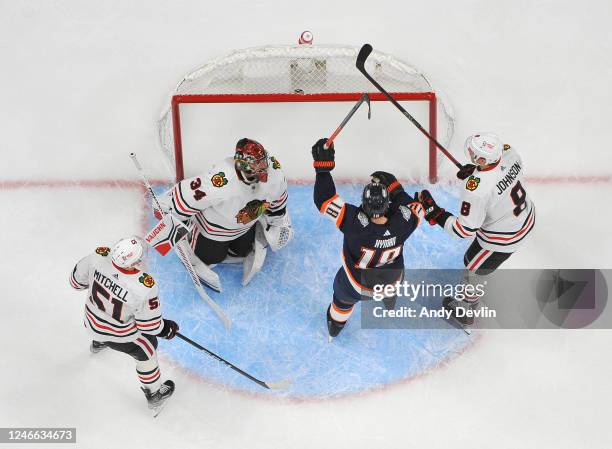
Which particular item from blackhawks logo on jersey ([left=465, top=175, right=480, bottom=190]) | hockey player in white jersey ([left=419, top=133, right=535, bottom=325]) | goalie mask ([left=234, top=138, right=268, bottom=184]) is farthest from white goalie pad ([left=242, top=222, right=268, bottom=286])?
blackhawks logo on jersey ([left=465, top=175, right=480, bottom=190])

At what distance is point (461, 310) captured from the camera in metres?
4.17

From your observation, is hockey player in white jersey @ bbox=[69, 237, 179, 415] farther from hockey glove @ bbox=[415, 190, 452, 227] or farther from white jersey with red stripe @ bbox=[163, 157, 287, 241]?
hockey glove @ bbox=[415, 190, 452, 227]

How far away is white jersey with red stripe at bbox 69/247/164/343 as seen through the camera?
336cm

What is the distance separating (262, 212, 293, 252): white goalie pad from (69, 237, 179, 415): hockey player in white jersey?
0.79m

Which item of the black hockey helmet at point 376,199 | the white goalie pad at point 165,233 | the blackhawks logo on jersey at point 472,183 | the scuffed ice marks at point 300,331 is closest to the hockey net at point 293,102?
the scuffed ice marks at point 300,331

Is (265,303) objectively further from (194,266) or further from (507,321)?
(507,321)

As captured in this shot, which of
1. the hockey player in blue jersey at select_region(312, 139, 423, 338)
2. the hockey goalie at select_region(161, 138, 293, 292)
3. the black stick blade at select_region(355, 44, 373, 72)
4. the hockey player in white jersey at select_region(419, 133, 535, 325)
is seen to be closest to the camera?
the hockey player in blue jersey at select_region(312, 139, 423, 338)

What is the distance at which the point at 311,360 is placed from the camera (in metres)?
4.07

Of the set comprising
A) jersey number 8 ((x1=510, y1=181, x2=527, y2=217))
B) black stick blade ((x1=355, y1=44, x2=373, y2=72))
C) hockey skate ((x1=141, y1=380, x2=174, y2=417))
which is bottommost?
hockey skate ((x1=141, y1=380, x2=174, y2=417))

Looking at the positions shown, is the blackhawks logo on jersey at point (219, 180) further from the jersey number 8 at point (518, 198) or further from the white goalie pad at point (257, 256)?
the jersey number 8 at point (518, 198)

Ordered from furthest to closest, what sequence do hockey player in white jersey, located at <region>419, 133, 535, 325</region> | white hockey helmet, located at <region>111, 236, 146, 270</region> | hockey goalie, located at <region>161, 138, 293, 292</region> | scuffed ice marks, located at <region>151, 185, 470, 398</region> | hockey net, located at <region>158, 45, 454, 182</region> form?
hockey net, located at <region>158, 45, 454, 182</region> → scuffed ice marks, located at <region>151, 185, 470, 398</region> → hockey goalie, located at <region>161, 138, 293, 292</region> → hockey player in white jersey, located at <region>419, 133, 535, 325</region> → white hockey helmet, located at <region>111, 236, 146, 270</region>

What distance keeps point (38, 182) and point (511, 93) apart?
2793mm

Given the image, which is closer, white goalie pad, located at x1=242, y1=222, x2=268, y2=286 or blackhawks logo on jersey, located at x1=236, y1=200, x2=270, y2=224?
blackhawks logo on jersey, located at x1=236, y1=200, x2=270, y2=224

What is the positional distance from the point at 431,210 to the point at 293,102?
1226mm
